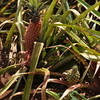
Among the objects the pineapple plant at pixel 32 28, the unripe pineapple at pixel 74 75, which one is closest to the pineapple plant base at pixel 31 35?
the pineapple plant at pixel 32 28

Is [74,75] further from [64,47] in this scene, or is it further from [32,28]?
[32,28]

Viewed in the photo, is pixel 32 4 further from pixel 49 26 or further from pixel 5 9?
pixel 5 9

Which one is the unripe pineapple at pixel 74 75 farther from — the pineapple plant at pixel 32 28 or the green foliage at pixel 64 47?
the pineapple plant at pixel 32 28

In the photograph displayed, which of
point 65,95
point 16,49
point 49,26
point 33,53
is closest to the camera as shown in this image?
point 65,95

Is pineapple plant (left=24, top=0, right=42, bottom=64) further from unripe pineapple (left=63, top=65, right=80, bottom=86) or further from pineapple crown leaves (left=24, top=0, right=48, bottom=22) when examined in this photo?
unripe pineapple (left=63, top=65, right=80, bottom=86)

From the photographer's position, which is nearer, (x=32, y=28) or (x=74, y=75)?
(x=74, y=75)

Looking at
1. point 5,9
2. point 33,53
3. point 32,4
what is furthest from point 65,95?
point 5,9

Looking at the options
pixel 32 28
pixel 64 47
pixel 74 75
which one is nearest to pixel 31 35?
pixel 32 28

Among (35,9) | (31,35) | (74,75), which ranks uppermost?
(35,9)

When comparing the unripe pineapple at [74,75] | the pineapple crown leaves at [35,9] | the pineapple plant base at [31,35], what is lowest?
the unripe pineapple at [74,75]

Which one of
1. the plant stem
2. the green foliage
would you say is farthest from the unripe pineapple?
the plant stem

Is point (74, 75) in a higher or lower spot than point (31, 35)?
lower
